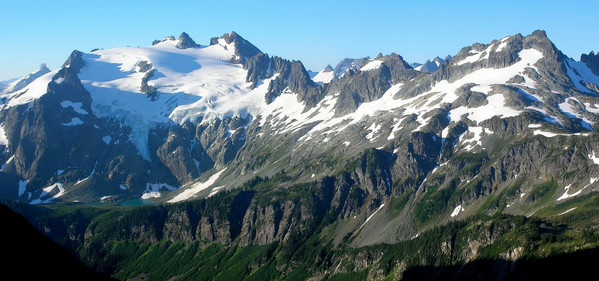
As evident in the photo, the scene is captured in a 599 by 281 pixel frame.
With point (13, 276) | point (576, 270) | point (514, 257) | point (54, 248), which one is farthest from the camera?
point (514, 257)

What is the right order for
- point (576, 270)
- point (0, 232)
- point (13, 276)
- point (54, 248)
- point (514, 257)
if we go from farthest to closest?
point (514, 257) → point (576, 270) → point (54, 248) → point (0, 232) → point (13, 276)

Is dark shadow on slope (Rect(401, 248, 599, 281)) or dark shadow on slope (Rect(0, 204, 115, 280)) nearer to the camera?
dark shadow on slope (Rect(0, 204, 115, 280))

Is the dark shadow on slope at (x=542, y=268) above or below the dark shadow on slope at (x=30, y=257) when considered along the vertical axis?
below

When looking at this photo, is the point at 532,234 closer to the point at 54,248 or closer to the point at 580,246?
the point at 580,246

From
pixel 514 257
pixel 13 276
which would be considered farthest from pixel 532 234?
pixel 13 276

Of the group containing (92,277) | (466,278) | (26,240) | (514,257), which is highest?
(26,240)

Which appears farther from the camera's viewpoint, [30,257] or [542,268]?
[542,268]

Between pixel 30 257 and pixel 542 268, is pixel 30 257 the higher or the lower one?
the higher one

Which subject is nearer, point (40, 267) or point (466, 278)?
point (40, 267)

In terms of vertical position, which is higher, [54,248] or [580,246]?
[54,248]

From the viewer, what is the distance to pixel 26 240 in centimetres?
7800

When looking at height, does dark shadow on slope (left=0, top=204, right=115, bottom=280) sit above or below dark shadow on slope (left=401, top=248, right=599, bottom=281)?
above

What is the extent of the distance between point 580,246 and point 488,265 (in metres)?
34.1

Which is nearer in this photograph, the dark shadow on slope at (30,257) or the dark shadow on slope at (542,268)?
the dark shadow on slope at (30,257)
